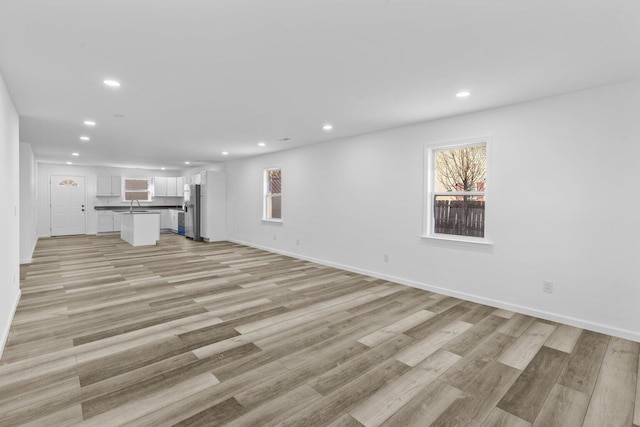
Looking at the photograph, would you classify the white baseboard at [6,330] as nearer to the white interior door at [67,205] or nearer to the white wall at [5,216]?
the white wall at [5,216]

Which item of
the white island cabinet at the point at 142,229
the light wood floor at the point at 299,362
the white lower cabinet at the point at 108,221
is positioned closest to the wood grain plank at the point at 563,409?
the light wood floor at the point at 299,362

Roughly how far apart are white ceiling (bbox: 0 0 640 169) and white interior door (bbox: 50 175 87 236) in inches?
299

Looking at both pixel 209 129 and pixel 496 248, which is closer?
pixel 496 248

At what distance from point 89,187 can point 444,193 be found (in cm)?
1152

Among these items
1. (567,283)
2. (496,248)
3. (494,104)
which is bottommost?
(567,283)

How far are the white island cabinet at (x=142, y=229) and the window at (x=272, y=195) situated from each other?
3234mm

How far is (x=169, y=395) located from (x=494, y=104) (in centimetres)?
423

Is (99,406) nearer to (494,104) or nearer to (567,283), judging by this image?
(567,283)

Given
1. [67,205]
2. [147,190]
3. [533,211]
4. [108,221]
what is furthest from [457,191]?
[67,205]

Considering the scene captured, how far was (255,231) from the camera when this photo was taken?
838 centimetres

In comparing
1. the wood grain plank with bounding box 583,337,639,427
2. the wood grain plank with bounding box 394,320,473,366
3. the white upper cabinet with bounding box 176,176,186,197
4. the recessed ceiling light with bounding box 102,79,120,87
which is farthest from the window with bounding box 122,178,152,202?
the wood grain plank with bounding box 583,337,639,427

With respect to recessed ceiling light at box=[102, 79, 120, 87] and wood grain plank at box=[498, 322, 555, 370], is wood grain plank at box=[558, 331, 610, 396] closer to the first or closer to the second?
wood grain plank at box=[498, 322, 555, 370]

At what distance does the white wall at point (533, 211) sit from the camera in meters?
3.09

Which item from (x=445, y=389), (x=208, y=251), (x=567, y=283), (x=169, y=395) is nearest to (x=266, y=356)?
(x=169, y=395)
